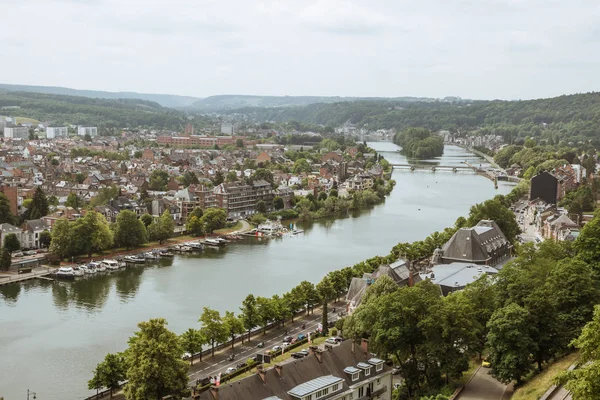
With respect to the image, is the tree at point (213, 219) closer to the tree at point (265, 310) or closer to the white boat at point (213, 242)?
the white boat at point (213, 242)

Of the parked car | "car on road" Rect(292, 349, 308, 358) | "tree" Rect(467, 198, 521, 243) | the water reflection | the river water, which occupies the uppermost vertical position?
"tree" Rect(467, 198, 521, 243)

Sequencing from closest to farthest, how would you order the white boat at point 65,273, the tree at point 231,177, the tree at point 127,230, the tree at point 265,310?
the tree at point 265,310, the white boat at point 65,273, the tree at point 127,230, the tree at point 231,177

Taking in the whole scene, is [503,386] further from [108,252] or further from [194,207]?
[194,207]

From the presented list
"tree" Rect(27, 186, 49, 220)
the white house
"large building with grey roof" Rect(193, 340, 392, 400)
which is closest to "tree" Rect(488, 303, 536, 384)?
"large building with grey roof" Rect(193, 340, 392, 400)

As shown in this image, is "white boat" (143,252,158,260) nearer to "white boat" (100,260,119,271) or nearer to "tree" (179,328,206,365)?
"white boat" (100,260,119,271)

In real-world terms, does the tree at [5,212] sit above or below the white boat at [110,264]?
above

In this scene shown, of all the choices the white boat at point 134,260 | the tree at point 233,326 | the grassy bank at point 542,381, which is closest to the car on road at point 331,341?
the tree at point 233,326

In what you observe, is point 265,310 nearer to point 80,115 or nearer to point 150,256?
point 150,256
